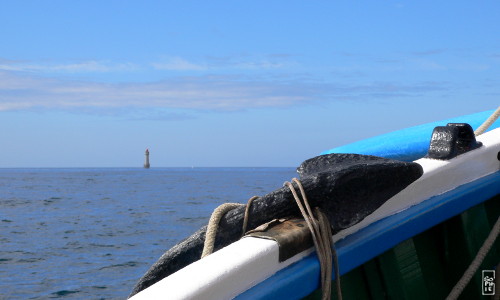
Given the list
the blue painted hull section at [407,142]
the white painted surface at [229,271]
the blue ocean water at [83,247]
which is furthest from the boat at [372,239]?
the blue ocean water at [83,247]

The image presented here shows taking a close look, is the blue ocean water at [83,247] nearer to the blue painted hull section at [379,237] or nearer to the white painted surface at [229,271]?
the blue painted hull section at [379,237]

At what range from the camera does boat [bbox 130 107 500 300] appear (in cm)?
168

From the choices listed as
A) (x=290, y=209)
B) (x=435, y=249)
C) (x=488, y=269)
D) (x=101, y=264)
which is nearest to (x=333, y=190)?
(x=290, y=209)

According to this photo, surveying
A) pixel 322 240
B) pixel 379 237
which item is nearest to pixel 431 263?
pixel 379 237

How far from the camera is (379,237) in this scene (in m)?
2.01

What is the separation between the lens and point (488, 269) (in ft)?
8.43

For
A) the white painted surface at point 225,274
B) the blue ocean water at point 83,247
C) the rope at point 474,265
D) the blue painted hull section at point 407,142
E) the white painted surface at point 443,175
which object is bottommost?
the blue ocean water at point 83,247

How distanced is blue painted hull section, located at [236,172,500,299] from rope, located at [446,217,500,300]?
13 cm

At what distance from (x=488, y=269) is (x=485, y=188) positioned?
349 mm

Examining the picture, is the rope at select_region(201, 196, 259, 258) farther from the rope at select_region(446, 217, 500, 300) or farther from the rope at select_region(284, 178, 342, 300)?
the rope at select_region(446, 217, 500, 300)

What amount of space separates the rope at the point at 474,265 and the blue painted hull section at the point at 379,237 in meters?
0.13

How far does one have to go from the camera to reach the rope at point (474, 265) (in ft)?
7.22

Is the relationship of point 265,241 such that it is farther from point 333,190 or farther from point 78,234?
point 78,234

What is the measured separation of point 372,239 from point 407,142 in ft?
5.44
